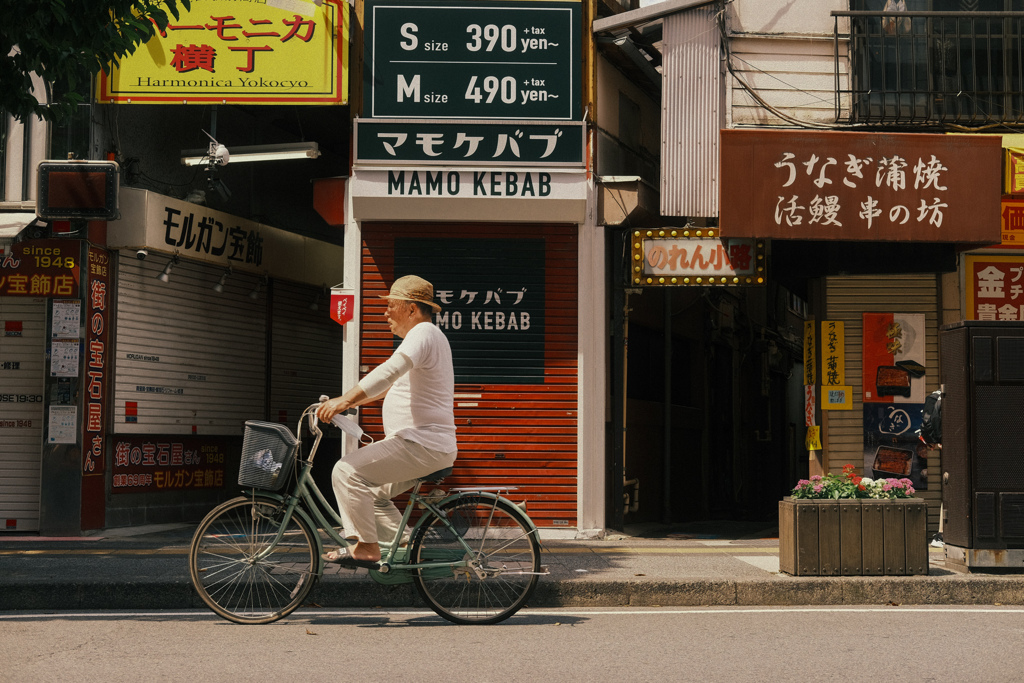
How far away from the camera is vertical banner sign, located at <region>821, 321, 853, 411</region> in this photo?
41.5ft

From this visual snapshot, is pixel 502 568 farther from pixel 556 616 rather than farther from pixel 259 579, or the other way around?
pixel 259 579

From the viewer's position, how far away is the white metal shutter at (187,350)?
12.8m

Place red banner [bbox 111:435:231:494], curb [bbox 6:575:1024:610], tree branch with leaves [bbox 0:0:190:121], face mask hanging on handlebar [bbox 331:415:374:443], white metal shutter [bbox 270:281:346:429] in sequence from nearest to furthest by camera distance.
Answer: face mask hanging on handlebar [bbox 331:415:374:443], curb [bbox 6:575:1024:610], tree branch with leaves [bbox 0:0:190:121], red banner [bbox 111:435:231:494], white metal shutter [bbox 270:281:346:429]

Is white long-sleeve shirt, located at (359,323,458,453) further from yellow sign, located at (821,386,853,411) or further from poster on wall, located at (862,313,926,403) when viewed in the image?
poster on wall, located at (862,313,926,403)

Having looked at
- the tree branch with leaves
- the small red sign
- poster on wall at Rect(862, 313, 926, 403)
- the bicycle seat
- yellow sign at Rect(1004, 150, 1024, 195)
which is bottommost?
the bicycle seat

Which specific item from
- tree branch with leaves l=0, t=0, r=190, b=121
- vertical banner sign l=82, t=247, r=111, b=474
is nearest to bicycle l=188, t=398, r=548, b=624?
tree branch with leaves l=0, t=0, r=190, b=121

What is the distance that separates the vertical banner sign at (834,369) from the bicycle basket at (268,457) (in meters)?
7.65

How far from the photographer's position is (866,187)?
11.6 m

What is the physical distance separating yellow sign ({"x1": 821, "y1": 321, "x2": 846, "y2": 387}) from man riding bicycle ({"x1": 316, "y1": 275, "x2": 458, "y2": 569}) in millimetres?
6914

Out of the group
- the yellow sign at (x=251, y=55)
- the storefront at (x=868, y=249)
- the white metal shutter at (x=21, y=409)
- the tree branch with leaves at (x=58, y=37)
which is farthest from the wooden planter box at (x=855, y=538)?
the white metal shutter at (x=21, y=409)

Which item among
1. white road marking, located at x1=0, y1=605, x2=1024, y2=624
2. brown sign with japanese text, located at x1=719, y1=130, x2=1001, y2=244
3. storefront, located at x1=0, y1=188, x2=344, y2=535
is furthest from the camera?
storefront, located at x1=0, y1=188, x2=344, y2=535

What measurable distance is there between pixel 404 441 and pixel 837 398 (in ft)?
23.7

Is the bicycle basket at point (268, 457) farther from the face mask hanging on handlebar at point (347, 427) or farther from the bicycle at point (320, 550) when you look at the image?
the face mask hanging on handlebar at point (347, 427)

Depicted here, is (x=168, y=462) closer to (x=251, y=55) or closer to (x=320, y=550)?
(x=251, y=55)
